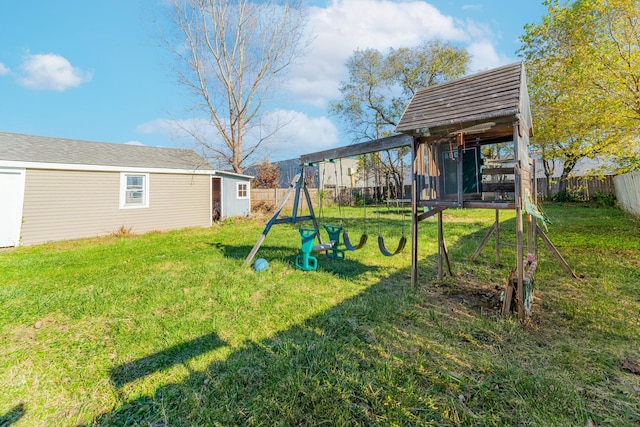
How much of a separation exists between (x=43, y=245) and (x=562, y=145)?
58.2ft

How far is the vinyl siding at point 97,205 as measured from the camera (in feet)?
29.9

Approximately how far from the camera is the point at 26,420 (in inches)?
77.5

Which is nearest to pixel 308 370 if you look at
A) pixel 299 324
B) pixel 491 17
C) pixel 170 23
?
pixel 299 324

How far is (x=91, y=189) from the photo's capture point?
10.3m

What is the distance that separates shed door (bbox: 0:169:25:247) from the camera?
8562 mm

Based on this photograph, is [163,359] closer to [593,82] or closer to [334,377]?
[334,377]

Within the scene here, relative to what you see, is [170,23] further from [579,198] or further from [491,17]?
[579,198]

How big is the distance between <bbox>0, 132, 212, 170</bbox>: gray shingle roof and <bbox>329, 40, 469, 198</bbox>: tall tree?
12.7 metres

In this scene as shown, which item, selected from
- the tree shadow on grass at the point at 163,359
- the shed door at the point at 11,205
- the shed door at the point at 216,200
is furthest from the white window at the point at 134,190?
the tree shadow on grass at the point at 163,359

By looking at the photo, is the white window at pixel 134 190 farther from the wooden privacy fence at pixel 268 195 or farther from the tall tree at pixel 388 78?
the tall tree at pixel 388 78

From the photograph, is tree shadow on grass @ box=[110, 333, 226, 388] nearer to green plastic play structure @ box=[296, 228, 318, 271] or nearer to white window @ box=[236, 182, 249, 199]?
green plastic play structure @ box=[296, 228, 318, 271]

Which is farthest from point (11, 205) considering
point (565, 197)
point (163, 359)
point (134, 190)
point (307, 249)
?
point (565, 197)

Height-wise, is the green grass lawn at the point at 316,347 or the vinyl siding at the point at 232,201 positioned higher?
the vinyl siding at the point at 232,201

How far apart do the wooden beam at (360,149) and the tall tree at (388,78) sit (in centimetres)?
1249
